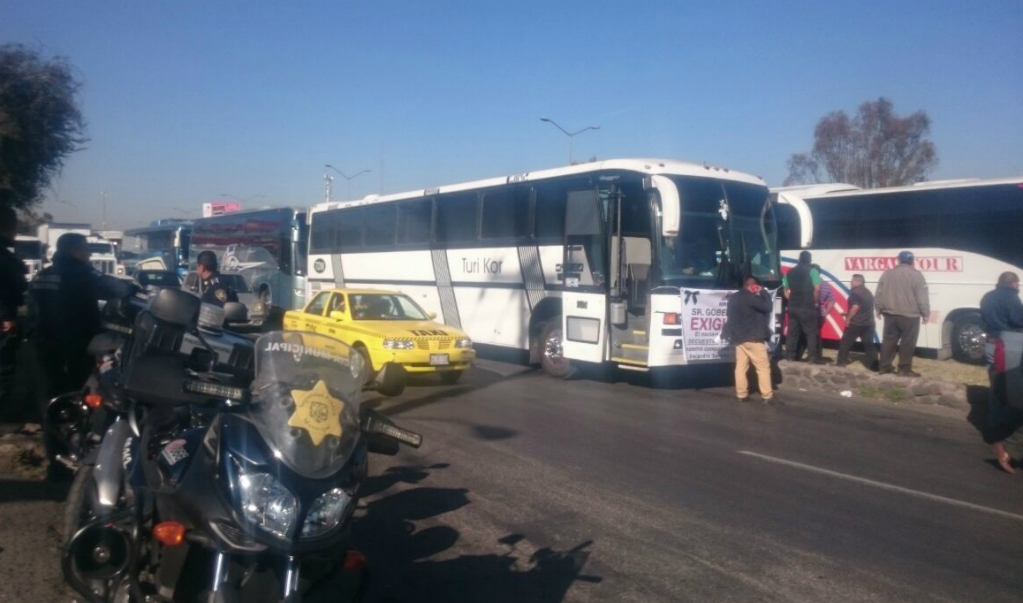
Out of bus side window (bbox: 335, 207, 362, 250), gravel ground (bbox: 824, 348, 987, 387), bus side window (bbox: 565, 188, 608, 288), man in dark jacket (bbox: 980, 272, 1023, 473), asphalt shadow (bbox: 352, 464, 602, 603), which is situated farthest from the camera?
bus side window (bbox: 335, 207, 362, 250)

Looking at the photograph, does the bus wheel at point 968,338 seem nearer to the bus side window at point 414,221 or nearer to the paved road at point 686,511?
the paved road at point 686,511

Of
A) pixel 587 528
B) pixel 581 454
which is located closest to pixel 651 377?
pixel 581 454

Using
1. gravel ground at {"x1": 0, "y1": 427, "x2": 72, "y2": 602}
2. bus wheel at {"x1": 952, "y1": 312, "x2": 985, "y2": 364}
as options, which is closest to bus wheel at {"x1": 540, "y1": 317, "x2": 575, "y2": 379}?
bus wheel at {"x1": 952, "y1": 312, "x2": 985, "y2": 364}

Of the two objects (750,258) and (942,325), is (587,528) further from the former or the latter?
(942,325)

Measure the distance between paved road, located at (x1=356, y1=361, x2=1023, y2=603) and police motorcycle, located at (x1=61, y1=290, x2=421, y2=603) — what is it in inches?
62.9

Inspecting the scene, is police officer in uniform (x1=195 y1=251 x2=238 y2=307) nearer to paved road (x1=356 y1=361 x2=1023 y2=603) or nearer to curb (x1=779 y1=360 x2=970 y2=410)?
paved road (x1=356 y1=361 x2=1023 y2=603)

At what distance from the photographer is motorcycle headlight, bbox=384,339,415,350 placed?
13445 mm

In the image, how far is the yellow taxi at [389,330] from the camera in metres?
13.5

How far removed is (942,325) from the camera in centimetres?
1802

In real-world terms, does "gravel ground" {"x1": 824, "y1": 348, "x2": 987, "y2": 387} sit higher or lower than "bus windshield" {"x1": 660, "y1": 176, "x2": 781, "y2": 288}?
lower

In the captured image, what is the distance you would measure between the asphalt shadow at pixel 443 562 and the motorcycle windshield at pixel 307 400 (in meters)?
1.82

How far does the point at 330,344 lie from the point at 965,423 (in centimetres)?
1073

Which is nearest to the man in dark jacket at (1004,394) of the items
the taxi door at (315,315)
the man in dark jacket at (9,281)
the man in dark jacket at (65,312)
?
the man in dark jacket at (65,312)

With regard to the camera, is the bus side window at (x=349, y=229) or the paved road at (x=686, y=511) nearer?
the paved road at (x=686, y=511)
